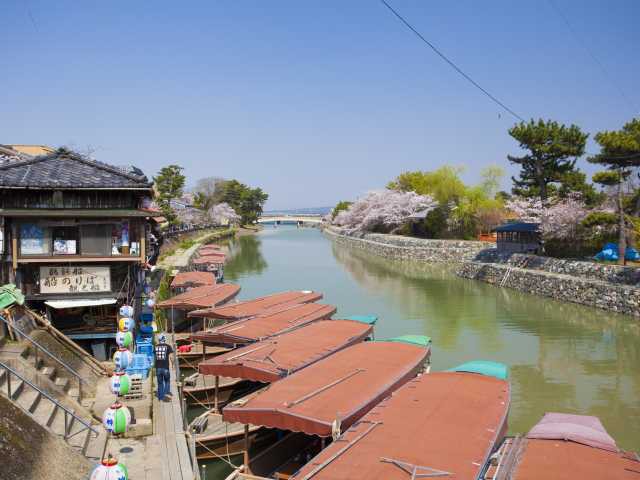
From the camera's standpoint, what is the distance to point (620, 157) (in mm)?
25812

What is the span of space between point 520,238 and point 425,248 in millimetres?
12865

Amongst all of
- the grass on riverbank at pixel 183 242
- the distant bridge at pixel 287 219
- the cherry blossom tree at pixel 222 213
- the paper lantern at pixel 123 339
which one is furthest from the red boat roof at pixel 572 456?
the distant bridge at pixel 287 219

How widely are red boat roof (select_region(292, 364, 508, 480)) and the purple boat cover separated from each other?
0.65 meters

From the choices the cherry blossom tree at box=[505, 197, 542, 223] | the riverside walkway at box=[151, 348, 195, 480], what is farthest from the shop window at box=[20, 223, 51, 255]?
the cherry blossom tree at box=[505, 197, 542, 223]

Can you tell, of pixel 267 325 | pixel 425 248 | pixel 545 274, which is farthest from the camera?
pixel 425 248

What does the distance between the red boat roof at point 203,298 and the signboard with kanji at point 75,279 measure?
4.90 m

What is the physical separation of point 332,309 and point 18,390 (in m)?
10.9

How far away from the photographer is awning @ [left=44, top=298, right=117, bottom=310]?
529 inches

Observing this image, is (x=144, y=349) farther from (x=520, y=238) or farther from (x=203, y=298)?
(x=520, y=238)

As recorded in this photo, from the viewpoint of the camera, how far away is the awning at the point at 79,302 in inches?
529

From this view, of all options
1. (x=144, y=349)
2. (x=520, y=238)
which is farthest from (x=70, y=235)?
(x=520, y=238)

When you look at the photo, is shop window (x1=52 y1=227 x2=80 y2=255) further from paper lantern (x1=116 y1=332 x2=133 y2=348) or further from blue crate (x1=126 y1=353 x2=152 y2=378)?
paper lantern (x1=116 y1=332 x2=133 y2=348)

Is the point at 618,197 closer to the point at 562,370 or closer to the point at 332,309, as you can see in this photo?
the point at 562,370

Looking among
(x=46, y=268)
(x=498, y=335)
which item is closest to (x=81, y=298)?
(x=46, y=268)
